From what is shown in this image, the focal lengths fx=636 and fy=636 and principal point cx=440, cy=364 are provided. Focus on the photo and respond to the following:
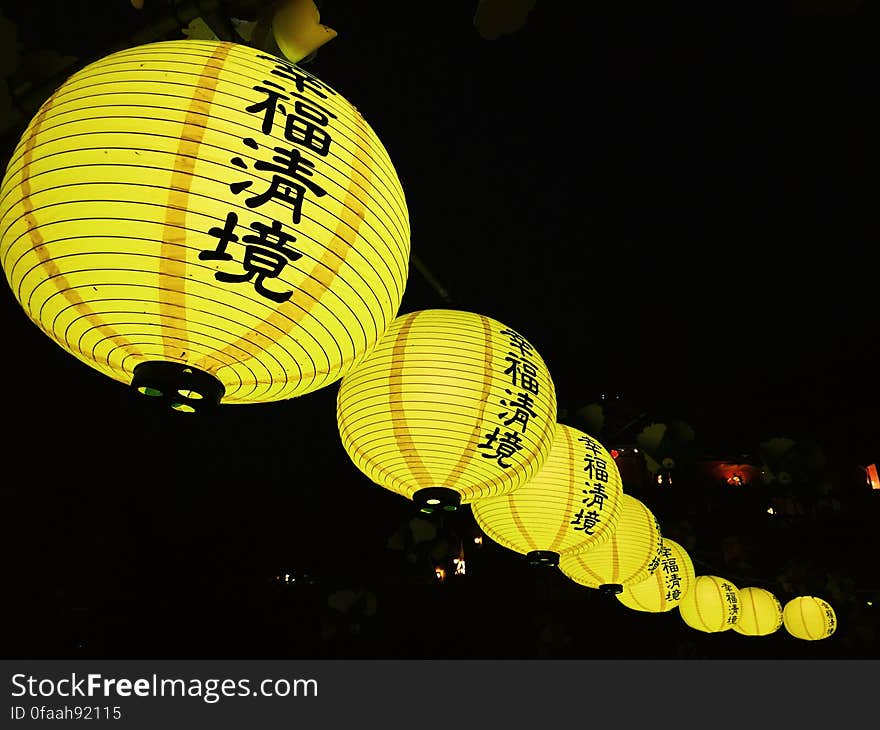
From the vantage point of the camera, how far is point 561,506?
8.83 ft

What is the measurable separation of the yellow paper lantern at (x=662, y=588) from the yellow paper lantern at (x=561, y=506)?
1.76m

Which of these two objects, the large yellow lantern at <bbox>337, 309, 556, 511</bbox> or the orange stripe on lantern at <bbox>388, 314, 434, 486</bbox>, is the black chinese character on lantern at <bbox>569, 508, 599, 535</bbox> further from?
the orange stripe on lantern at <bbox>388, 314, 434, 486</bbox>

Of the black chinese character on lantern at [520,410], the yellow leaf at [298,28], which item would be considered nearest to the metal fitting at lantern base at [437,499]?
the black chinese character on lantern at [520,410]

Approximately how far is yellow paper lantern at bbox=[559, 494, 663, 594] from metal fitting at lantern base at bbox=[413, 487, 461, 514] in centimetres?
145

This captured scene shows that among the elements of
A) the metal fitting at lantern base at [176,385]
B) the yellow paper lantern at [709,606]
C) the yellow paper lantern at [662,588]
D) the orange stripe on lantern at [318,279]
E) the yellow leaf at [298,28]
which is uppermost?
the yellow leaf at [298,28]

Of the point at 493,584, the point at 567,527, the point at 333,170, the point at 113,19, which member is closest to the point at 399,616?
the point at 493,584

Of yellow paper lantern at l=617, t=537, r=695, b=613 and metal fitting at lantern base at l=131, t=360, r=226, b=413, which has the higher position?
metal fitting at lantern base at l=131, t=360, r=226, b=413

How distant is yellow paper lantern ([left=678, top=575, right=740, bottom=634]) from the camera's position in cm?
540

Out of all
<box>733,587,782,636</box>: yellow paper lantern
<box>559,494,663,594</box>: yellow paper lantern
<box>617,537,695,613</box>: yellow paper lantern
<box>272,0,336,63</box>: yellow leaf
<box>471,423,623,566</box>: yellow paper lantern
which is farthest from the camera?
<box>733,587,782,636</box>: yellow paper lantern

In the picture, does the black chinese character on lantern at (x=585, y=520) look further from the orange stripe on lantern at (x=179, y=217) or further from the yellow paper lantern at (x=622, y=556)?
the orange stripe on lantern at (x=179, y=217)

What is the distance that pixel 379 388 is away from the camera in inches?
81.4

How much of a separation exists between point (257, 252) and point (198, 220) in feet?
0.35

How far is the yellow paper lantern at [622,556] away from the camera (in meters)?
3.42

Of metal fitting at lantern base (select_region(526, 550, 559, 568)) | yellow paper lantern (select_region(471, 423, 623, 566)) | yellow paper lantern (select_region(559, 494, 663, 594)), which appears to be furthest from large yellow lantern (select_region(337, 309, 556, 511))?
yellow paper lantern (select_region(559, 494, 663, 594))
